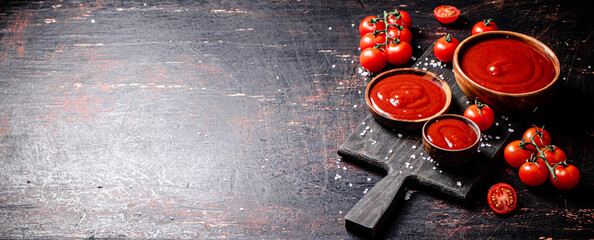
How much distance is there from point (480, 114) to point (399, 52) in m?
0.59

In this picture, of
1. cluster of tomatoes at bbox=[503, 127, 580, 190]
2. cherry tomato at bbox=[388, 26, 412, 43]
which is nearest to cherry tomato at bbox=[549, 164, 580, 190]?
cluster of tomatoes at bbox=[503, 127, 580, 190]

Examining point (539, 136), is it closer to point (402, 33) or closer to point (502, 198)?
point (502, 198)

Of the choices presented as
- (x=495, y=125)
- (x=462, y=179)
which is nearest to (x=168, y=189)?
(x=462, y=179)

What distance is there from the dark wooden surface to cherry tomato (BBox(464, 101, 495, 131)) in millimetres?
204

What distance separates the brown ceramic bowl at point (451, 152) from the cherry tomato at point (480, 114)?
0.08m

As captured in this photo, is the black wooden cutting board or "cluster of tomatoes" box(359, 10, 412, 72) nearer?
the black wooden cutting board

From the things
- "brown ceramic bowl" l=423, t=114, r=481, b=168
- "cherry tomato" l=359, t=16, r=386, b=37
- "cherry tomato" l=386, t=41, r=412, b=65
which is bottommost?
"brown ceramic bowl" l=423, t=114, r=481, b=168

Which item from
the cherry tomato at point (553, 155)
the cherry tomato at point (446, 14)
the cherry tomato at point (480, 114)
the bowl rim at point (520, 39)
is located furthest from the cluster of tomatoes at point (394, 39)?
the cherry tomato at point (553, 155)

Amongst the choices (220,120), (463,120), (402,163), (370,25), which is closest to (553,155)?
(463,120)

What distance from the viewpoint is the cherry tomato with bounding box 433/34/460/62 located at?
8.77 ft

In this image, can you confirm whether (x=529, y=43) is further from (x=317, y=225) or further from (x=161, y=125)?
(x=161, y=125)

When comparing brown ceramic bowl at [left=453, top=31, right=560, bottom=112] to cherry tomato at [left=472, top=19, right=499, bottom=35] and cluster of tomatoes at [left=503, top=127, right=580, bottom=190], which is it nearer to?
cluster of tomatoes at [left=503, top=127, right=580, bottom=190]

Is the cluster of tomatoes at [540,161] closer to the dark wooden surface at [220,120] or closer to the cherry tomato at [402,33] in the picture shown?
the dark wooden surface at [220,120]

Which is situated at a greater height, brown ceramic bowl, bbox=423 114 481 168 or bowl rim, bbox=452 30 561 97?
bowl rim, bbox=452 30 561 97
